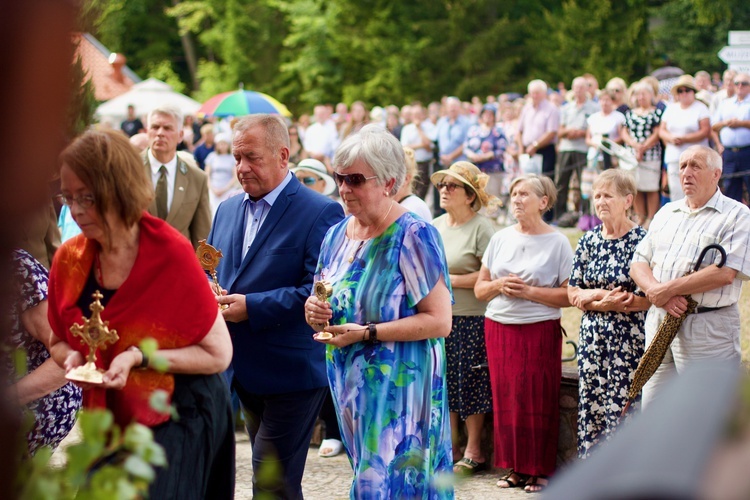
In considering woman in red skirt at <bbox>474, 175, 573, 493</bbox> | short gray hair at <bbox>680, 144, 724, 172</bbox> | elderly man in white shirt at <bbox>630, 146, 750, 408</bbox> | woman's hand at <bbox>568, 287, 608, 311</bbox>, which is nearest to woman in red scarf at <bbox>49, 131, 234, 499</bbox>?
elderly man in white shirt at <bbox>630, 146, 750, 408</bbox>

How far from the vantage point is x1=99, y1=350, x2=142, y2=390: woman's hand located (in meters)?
2.85

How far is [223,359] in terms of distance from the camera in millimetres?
3186

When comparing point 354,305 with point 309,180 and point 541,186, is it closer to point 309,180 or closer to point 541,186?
point 541,186

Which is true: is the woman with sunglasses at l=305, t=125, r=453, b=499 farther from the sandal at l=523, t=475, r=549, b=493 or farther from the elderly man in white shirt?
the sandal at l=523, t=475, r=549, b=493

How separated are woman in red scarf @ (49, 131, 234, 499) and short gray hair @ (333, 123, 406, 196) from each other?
1253 mm

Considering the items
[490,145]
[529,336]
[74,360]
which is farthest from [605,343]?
[490,145]

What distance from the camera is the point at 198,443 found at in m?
3.15

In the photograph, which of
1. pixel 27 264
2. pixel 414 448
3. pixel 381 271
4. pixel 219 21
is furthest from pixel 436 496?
pixel 219 21

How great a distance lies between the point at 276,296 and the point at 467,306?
9.07 feet

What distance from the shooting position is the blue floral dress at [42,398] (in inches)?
153

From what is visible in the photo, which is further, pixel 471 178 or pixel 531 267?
pixel 471 178

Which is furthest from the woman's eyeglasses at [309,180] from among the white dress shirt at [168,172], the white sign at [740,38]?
the white sign at [740,38]

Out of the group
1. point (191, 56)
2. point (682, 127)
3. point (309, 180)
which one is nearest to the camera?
point (309, 180)

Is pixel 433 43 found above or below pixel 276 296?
above
